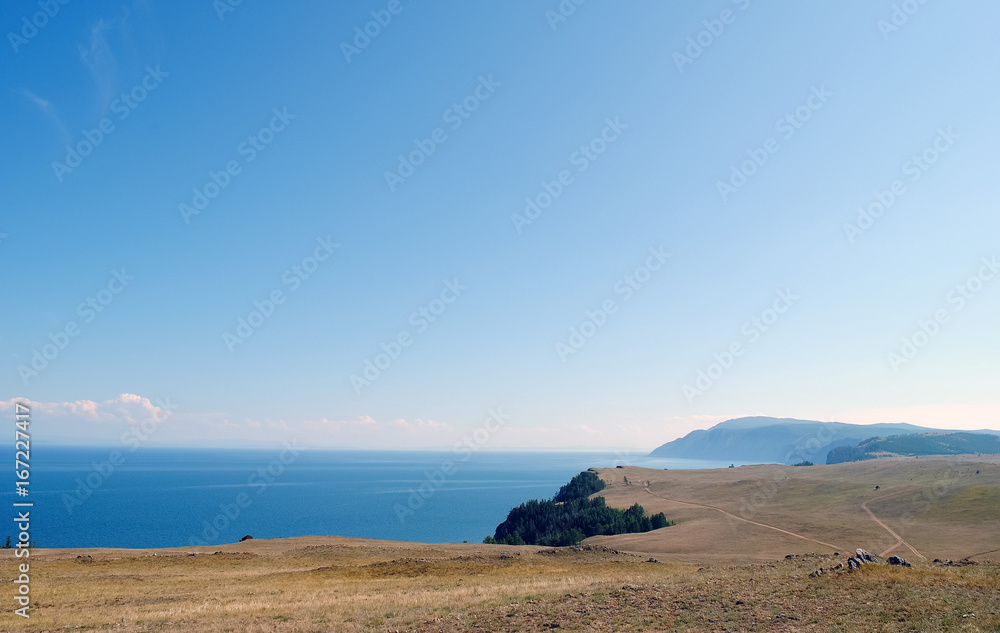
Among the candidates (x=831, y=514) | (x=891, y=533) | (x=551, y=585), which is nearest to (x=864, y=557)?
(x=551, y=585)

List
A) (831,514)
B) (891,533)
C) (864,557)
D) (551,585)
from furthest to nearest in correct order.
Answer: (831,514), (891,533), (551,585), (864,557)

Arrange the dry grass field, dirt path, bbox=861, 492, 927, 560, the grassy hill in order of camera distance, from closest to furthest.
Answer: the dry grass field → dirt path, bbox=861, 492, 927, 560 → the grassy hill

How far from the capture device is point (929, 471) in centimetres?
10512

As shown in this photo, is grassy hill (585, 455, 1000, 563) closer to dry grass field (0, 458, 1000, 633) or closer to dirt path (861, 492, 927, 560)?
dirt path (861, 492, 927, 560)

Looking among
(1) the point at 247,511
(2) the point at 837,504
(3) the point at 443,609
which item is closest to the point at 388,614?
(3) the point at 443,609

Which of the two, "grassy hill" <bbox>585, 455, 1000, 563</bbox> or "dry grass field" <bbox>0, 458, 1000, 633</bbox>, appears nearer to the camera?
"dry grass field" <bbox>0, 458, 1000, 633</bbox>

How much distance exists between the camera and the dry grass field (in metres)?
18.8

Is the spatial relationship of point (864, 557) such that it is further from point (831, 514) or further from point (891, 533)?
point (831, 514)

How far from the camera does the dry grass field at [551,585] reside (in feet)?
61.5

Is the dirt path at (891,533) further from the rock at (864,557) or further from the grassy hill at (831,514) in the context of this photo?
the rock at (864,557)

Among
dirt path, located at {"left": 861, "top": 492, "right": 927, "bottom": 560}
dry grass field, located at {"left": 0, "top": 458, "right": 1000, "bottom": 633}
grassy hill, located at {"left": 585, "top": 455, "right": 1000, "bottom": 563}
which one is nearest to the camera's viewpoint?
dry grass field, located at {"left": 0, "top": 458, "right": 1000, "bottom": 633}

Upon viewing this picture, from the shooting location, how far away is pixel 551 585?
1070 inches

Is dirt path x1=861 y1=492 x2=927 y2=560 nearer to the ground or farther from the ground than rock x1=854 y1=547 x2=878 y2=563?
nearer to the ground

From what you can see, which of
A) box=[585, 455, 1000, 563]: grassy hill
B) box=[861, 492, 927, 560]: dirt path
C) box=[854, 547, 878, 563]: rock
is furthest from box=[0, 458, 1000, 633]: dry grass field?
box=[854, 547, 878, 563]: rock
